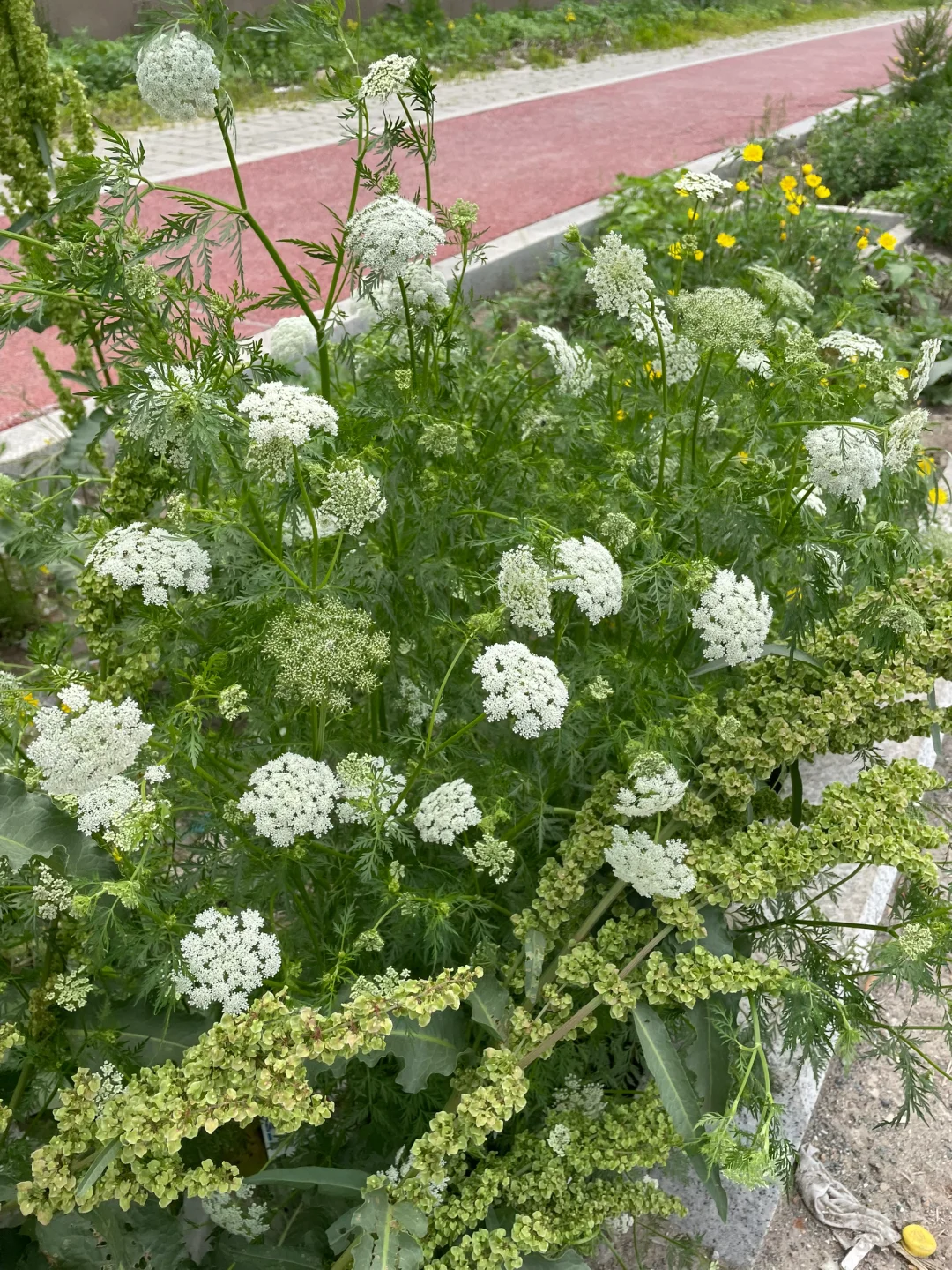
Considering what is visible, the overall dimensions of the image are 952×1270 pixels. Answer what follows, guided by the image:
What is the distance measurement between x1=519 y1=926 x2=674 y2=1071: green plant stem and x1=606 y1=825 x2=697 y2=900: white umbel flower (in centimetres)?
12

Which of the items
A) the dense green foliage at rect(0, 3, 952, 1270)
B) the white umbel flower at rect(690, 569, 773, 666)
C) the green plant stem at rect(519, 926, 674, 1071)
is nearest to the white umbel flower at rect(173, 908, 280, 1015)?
the dense green foliage at rect(0, 3, 952, 1270)

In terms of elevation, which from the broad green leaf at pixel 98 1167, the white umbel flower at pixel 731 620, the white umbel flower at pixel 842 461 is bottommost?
the broad green leaf at pixel 98 1167

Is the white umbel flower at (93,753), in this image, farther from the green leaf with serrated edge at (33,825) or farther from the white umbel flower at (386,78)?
the white umbel flower at (386,78)

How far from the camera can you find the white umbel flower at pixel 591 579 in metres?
2.30

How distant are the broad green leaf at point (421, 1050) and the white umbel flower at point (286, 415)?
1234mm

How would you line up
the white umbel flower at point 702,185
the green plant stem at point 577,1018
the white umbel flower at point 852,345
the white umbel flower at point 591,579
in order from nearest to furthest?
the green plant stem at point 577,1018, the white umbel flower at point 591,579, the white umbel flower at point 852,345, the white umbel flower at point 702,185

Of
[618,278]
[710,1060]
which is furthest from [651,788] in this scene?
[618,278]

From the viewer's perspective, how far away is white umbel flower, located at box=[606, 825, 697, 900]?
216 cm

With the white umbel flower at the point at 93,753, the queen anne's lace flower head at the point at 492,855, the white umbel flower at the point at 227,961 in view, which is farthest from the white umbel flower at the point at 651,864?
the white umbel flower at the point at 93,753

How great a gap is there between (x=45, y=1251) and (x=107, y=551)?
1.56 meters

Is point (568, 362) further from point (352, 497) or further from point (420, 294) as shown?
point (352, 497)

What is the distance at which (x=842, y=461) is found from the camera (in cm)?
240

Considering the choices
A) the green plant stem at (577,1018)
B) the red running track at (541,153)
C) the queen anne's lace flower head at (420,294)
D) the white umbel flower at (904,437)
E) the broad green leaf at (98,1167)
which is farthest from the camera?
the red running track at (541,153)

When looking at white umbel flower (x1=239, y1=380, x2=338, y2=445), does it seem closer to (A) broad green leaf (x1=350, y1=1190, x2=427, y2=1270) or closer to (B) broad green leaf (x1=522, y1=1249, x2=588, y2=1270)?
(A) broad green leaf (x1=350, y1=1190, x2=427, y2=1270)
